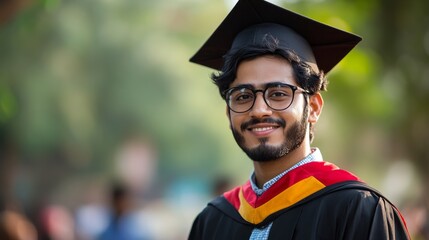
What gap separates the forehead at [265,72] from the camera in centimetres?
367

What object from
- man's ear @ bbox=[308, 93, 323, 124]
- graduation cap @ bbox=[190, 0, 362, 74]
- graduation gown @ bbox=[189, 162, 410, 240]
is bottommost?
graduation gown @ bbox=[189, 162, 410, 240]

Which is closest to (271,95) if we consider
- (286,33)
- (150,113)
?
(286,33)

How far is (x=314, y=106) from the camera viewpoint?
3832mm

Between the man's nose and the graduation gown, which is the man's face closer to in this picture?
the man's nose

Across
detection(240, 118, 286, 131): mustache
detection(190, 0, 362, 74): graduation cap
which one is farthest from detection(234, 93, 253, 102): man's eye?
detection(190, 0, 362, 74): graduation cap

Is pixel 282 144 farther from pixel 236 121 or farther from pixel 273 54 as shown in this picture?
pixel 273 54

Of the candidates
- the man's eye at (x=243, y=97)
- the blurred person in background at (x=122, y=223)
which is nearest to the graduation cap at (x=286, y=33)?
the man's eye at (x=243, y=97)

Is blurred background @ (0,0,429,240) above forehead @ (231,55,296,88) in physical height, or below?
below

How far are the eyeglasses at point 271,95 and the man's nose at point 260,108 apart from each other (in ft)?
0.04

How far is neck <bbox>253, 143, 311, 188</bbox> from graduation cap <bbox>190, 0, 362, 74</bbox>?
0.38m

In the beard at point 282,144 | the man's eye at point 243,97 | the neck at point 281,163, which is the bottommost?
the neck at point 281,163

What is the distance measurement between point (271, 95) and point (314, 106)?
0.88ft

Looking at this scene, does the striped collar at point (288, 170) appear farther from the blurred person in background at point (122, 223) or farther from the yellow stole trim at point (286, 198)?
the blurred person in background at point (122, 223)

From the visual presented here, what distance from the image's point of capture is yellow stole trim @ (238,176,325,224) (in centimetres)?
363
